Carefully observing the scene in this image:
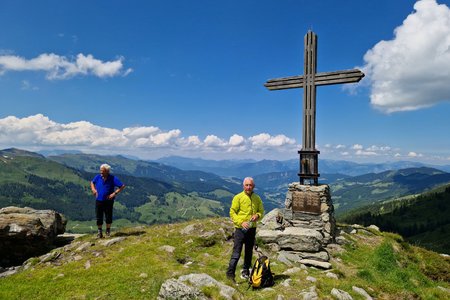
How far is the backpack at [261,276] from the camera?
1064cm

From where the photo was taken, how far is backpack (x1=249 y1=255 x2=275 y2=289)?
10.6m

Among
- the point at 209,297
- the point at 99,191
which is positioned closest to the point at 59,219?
the point at 99,191

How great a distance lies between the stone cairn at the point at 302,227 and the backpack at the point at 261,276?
3.63 metres

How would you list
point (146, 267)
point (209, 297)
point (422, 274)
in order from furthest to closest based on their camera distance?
point (422, 274), point (146, 267), point (209, 297)

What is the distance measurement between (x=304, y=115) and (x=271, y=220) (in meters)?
7.73

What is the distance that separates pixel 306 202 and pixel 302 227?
5.25 feet

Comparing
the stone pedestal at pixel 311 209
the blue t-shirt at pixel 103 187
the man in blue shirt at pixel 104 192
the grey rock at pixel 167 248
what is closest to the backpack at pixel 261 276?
the grey rock at pixel 167 248

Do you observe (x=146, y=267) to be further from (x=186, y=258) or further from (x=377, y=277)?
(x=377, y=277)

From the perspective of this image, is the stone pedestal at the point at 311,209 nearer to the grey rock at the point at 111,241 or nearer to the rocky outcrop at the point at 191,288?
the rocky outcrop at the point at 191,288

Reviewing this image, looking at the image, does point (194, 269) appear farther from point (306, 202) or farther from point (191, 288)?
point (306, 202)

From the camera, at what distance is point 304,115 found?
20.2 m

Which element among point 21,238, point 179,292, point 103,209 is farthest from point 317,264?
point 21,238

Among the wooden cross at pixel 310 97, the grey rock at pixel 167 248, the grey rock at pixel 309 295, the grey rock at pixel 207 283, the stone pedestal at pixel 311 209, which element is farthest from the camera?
the wooden cross at pixel 310 97

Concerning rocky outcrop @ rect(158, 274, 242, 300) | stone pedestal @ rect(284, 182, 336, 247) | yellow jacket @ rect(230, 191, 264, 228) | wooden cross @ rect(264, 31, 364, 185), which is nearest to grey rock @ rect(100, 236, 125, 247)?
rocky outcrop @ rect(158, 274, 242, 300)
